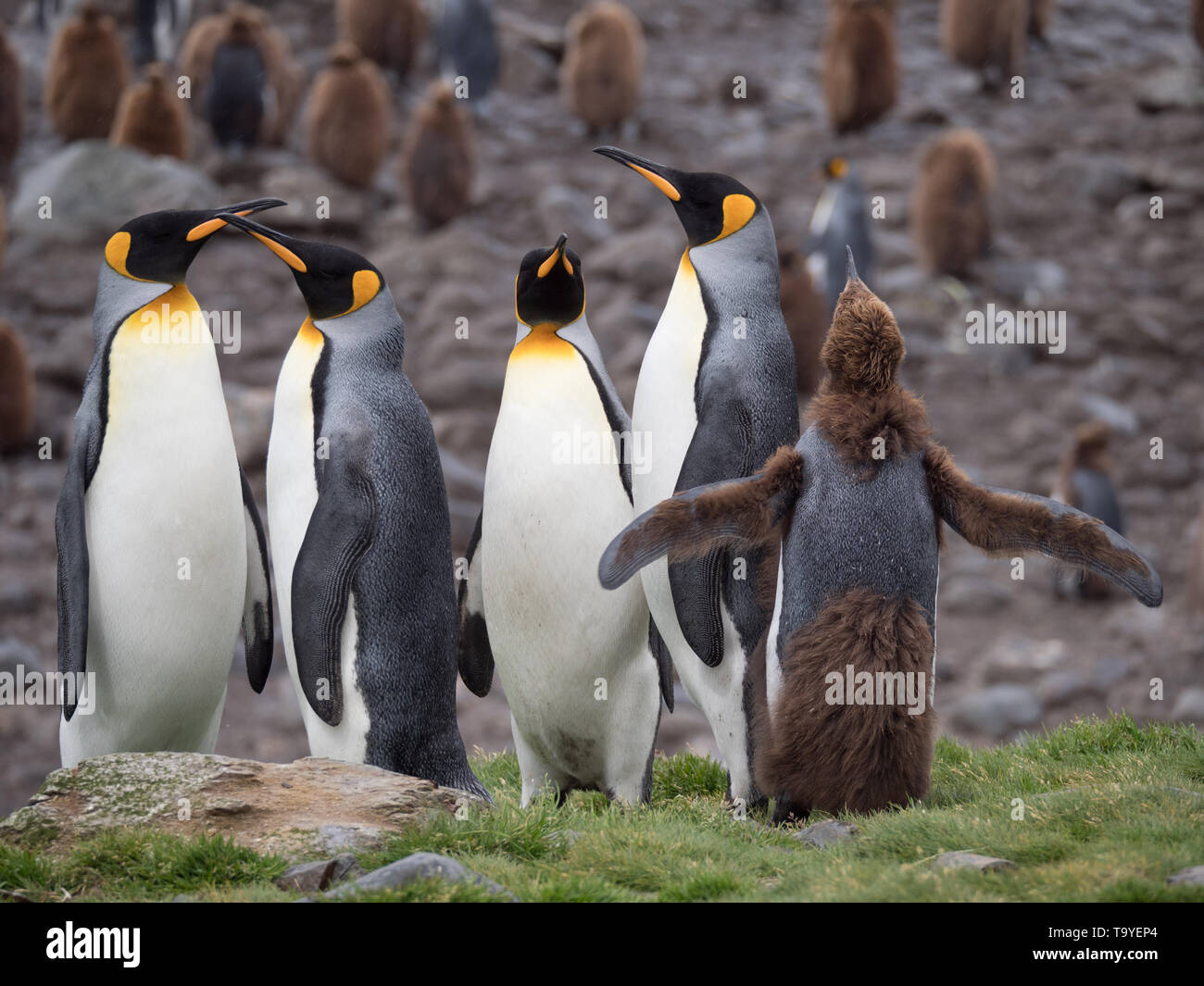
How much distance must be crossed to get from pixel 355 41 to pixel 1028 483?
393 inches

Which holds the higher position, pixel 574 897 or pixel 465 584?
pixel 465 584

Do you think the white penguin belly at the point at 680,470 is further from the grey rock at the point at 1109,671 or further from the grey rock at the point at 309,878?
the grey rock at the point at 1109,671

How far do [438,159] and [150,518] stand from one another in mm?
11711

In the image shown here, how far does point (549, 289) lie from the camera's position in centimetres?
476

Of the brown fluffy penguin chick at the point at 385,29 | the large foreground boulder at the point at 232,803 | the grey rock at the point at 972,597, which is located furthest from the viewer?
the brown fluffy penguin chick at the point at 385,29

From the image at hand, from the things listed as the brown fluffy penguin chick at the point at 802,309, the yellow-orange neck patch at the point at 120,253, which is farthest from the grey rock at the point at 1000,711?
the yellow-orange neck patch at the point at 120,253

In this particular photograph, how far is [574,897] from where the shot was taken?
3350mm

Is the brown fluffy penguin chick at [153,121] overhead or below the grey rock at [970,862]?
overhead

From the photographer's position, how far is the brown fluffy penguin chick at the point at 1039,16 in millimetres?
19141

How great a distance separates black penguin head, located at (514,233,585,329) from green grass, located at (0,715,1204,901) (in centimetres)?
161

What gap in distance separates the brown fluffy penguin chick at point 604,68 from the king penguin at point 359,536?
40.9 feet

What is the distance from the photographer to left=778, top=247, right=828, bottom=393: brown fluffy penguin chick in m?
11.7
